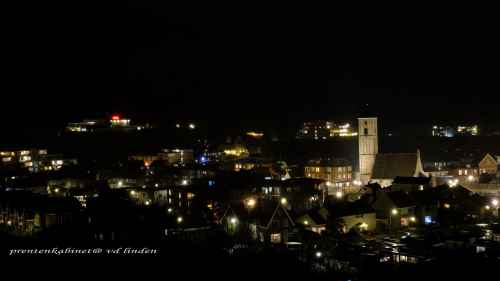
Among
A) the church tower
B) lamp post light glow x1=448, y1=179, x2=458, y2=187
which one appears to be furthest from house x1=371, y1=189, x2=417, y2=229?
the church tower

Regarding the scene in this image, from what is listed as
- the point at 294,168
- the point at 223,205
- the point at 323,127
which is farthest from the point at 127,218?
the point at 323,127

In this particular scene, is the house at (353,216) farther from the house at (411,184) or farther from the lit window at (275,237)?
the house at (411,184)

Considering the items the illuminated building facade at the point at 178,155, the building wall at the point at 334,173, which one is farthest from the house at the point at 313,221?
the illuminated building facade at the point at 178,155

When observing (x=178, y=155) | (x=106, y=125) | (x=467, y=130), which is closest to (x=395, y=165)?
(x=178, y=155)

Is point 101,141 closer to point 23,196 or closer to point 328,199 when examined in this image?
point 23,196

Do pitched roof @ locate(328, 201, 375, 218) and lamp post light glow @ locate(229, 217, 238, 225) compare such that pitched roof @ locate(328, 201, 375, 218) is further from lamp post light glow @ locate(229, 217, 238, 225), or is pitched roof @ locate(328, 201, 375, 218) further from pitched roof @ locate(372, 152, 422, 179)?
pitched roof @ locate(372, 152, 422, 179)

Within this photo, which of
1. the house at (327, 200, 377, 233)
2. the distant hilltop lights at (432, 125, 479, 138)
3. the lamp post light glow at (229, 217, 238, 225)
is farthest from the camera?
the distant hilltop lights at (432, 125, 479, 138)
